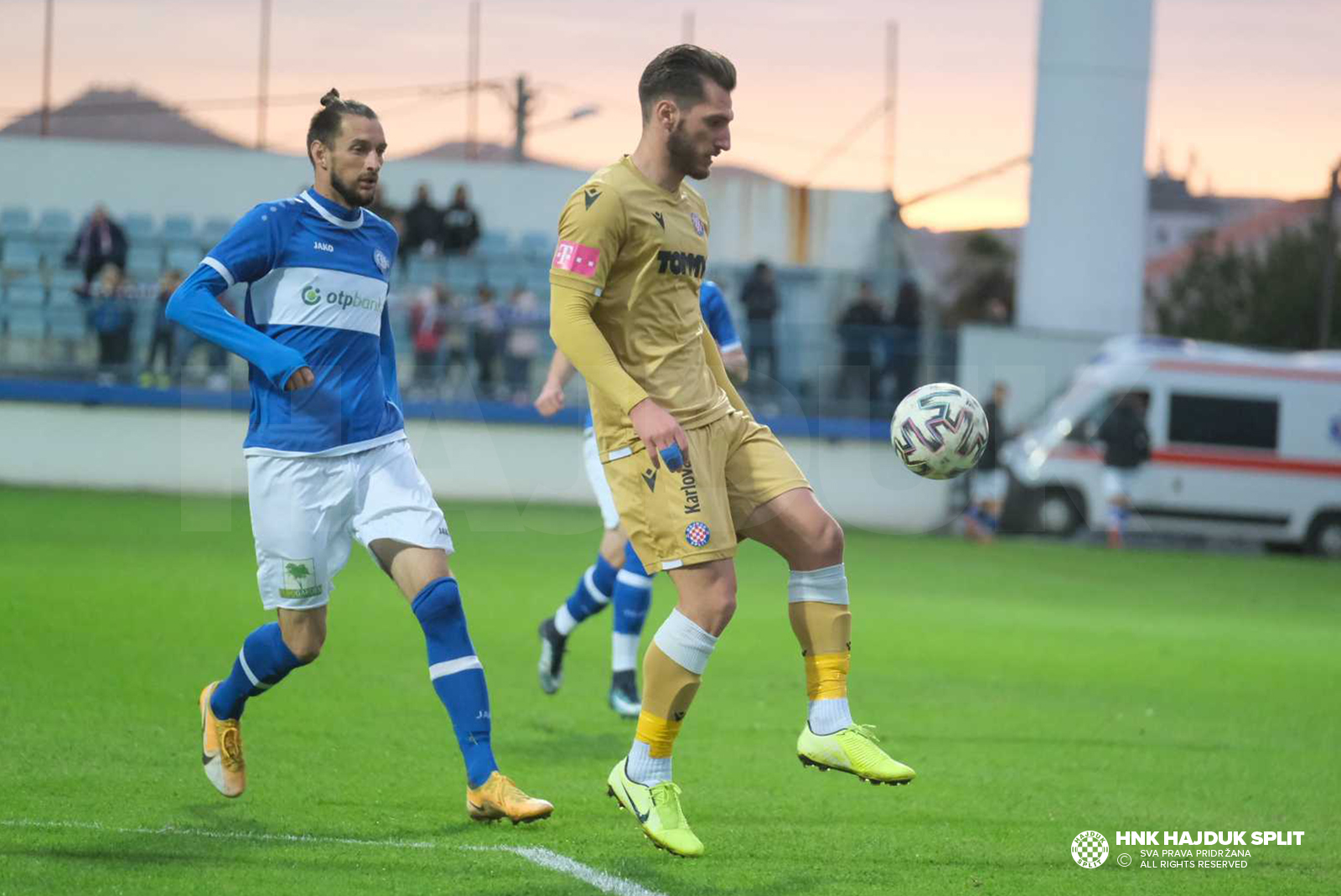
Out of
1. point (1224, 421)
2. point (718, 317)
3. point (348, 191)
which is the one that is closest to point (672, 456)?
point (348, 191)

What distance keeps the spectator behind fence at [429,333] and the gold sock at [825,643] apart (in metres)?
17.7

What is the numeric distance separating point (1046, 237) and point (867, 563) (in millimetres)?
10889

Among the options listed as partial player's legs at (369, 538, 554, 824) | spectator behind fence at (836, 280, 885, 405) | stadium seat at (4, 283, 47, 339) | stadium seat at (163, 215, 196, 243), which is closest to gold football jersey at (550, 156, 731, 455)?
partial player's legs at (369, 538, 554, 824)

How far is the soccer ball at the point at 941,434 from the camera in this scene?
18.5ft

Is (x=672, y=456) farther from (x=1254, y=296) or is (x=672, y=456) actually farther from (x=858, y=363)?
(x=1254, y=296)

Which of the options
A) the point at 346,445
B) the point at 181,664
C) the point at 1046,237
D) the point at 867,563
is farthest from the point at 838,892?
the point at 1046,237

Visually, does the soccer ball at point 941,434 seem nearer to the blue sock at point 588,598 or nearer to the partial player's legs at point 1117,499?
the blue sock at point 588,598

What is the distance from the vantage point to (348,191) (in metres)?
5.87

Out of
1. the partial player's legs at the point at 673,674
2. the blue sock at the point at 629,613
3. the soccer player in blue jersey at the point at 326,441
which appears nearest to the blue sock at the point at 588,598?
the blue sock at the point at 629,613

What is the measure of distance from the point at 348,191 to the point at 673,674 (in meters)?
2.08

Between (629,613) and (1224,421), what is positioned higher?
(1224,421)

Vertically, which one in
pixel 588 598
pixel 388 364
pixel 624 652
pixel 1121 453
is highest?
pixel 388 364

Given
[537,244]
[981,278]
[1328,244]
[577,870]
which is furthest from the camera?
[981,278]

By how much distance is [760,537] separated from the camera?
17.9 ft
